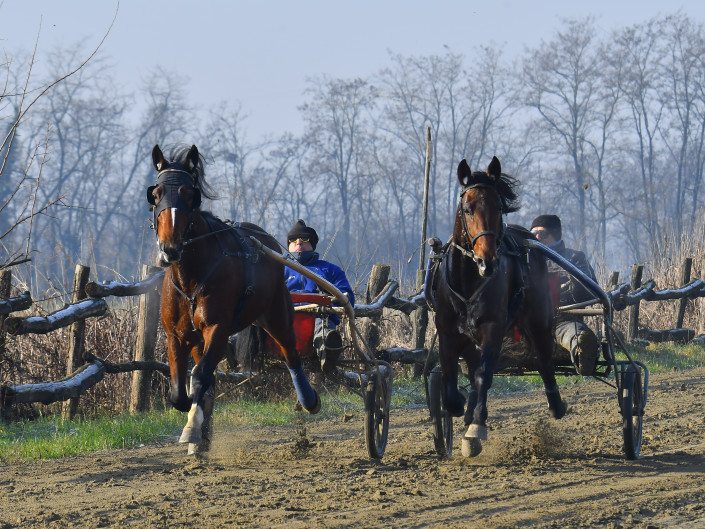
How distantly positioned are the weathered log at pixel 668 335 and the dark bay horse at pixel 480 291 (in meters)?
9.76

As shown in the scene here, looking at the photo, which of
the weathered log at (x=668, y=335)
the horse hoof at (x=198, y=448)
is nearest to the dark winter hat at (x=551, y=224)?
the horse hoof at (x=198, y=448)

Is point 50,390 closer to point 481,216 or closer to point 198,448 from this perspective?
point 198,448

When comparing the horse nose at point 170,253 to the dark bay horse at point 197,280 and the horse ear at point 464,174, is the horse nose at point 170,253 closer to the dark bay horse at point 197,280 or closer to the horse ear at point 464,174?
the dark bay horse at point 197,280

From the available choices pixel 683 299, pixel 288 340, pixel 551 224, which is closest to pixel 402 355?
pixel 551 224

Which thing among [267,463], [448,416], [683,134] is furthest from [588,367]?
[683,134]

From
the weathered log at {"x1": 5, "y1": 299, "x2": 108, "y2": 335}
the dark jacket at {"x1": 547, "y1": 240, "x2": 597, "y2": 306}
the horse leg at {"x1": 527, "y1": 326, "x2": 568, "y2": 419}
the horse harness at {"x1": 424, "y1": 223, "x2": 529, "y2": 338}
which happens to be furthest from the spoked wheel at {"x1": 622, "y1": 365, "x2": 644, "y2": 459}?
the weathered log at {"x1": 5, "y1": 299, "x2": 108, "y2": 335}

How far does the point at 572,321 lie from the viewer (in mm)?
7453

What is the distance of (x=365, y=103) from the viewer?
44.2 m

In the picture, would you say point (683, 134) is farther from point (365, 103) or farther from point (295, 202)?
point (295, 202)

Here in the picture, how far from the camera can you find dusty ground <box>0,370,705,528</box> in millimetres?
4645

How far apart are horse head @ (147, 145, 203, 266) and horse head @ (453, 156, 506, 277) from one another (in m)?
1.75

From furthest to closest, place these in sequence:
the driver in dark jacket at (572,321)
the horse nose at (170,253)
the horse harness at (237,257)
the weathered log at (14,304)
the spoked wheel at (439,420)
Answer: the weathered log at (14,304)
the driver in dark jacket at (572,321)
the spoked wheel at (439,420)
the horse harness at (237,257)
the horse nose at (170,253)

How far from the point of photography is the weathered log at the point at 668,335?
52.3 ft

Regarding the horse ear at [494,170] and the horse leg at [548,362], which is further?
the horse leg at [548,362]
